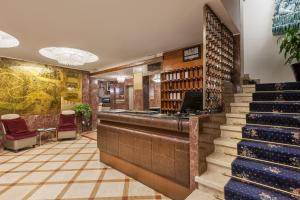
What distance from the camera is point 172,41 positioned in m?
4.34

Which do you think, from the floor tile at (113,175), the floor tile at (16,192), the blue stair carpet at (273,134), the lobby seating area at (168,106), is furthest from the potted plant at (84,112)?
the blue stair carpet at (273,134)

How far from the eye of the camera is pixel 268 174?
1.87 m

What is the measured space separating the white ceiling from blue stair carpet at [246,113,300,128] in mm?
1876

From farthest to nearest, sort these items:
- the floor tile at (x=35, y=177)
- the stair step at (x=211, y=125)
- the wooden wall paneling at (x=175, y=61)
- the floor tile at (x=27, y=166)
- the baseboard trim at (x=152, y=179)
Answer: the wooden wall paneling at (x=175, y=61), the floor tile at (x=27, y=166), the floor tile at (x=35, y=177), the baseboard trim at (x=152, y=179), the stair step at (x=211, y=125)

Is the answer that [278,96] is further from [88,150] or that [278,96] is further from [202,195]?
[88,150]

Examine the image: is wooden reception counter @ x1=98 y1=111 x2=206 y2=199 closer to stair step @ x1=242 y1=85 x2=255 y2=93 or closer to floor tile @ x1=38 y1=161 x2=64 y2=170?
floor tile @ x1=38 y1=161 x2=64 y2=170

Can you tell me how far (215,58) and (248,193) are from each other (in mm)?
2263

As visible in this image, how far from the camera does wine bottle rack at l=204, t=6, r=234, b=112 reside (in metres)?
2.83

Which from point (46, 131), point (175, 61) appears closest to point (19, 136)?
point (46, 131)

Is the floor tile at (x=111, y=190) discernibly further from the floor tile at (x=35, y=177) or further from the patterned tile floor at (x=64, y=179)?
the floor tile at (x=35, y=177)

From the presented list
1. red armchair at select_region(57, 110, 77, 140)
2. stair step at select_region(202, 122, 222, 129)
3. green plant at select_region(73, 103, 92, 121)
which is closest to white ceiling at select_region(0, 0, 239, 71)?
stair step at select_region(202, 122, 222, 129)

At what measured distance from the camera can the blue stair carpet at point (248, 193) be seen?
5.68ft

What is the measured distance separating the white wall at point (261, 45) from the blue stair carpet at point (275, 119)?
2.68 metres

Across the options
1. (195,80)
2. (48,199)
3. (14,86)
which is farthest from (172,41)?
(14,86)
